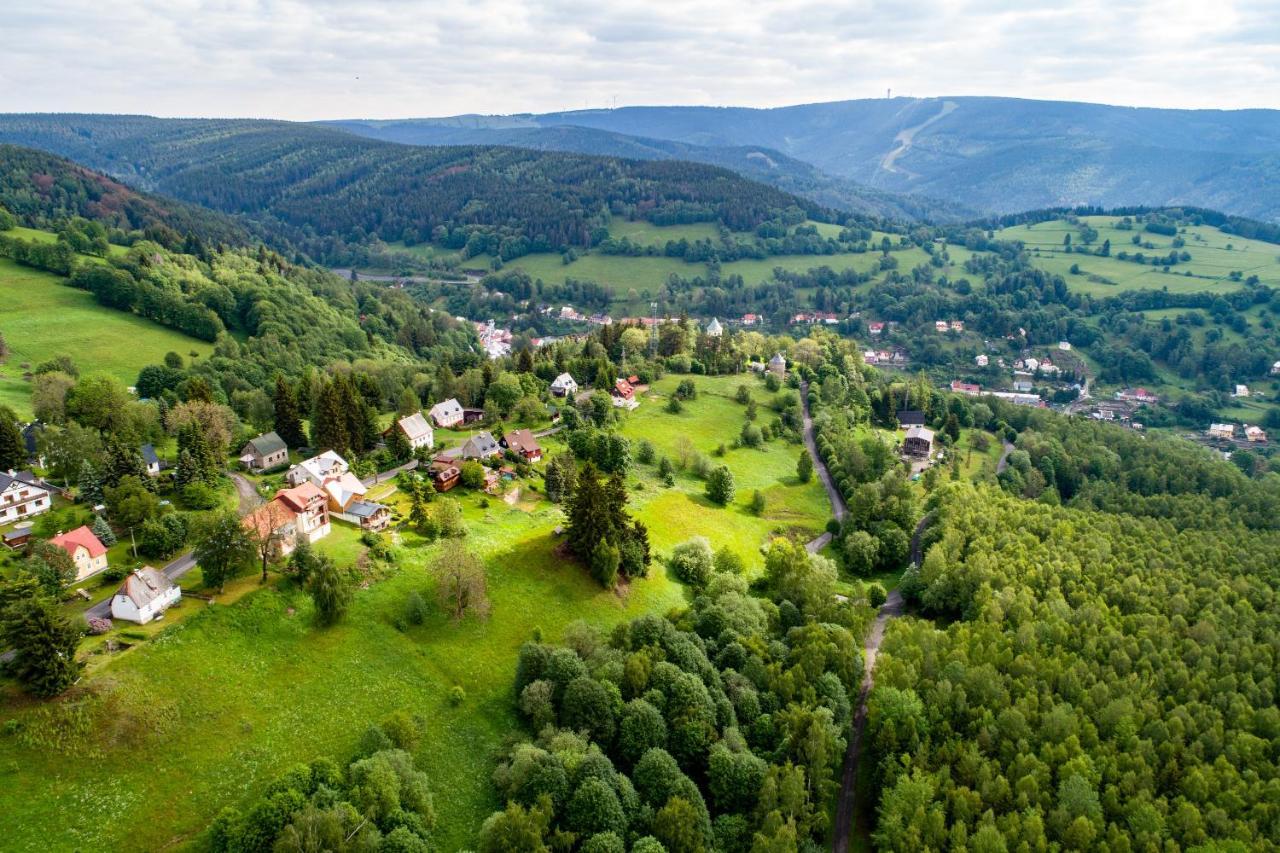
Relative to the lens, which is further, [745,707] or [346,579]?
[346,579]

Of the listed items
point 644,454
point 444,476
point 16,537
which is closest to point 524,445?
point 444,476

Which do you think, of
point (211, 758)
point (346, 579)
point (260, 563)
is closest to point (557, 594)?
point (346, 579)

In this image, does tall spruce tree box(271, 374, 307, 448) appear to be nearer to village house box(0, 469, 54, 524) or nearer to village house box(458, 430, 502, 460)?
village house box(458, 430, 502, 460)

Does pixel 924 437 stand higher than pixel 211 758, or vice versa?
pixel 211 758

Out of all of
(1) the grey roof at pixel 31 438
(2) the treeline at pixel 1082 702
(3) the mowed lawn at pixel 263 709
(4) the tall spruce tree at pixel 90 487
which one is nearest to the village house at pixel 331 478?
(3) the mowed lawn at pixel 263 709

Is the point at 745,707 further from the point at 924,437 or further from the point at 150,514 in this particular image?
the point at 924,437

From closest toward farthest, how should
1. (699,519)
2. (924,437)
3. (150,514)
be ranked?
(150,514) → (699,519) → (924,437)

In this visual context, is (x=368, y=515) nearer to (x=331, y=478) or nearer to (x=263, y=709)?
(x=331, y=478)
